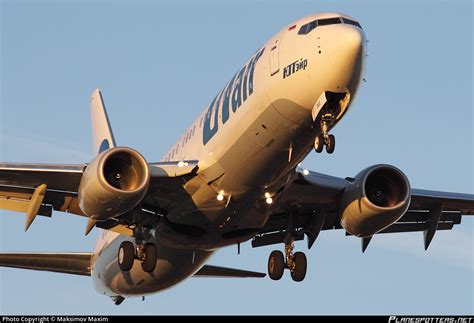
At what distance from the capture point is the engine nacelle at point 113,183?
30812 millimetres

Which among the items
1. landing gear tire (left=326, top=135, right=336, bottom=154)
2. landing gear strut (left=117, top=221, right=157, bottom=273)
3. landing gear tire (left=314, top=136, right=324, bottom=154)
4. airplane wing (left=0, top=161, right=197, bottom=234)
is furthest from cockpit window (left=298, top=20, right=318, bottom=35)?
landing gear strut (left=117, top=221, right=157, bottom=273)

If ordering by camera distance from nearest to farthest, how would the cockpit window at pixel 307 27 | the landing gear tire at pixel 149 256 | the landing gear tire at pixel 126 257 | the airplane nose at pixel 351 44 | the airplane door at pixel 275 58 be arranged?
the airplane nose at pixel 351 44 < the cockpit window at pixel 307 27 < the airplane door at pixel 275 58 < the landing gear tire at pixel 126 257 < the landing gear tire at pixel 149 256

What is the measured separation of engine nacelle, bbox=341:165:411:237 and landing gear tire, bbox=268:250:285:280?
2435 millimetres

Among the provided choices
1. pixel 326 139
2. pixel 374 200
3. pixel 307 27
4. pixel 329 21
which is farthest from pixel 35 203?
pixel 374 200

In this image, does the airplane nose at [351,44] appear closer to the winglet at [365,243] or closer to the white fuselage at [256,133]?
the white fuselage at [256,133]

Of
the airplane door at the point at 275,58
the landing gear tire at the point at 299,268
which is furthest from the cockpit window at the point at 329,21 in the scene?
the landing gear tire at the point at 299,268

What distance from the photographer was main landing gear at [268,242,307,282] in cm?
3603

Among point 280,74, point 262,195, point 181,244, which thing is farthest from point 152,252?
point 280,74

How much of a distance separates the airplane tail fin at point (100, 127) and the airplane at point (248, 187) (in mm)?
6141

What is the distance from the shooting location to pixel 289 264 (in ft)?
119

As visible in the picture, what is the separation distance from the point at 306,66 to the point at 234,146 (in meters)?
3.54

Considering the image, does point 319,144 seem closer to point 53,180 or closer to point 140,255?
point 140,255

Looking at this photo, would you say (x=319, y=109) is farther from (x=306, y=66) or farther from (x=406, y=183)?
(x=406, y=183)

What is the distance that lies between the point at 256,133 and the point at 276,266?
24.1 ft
